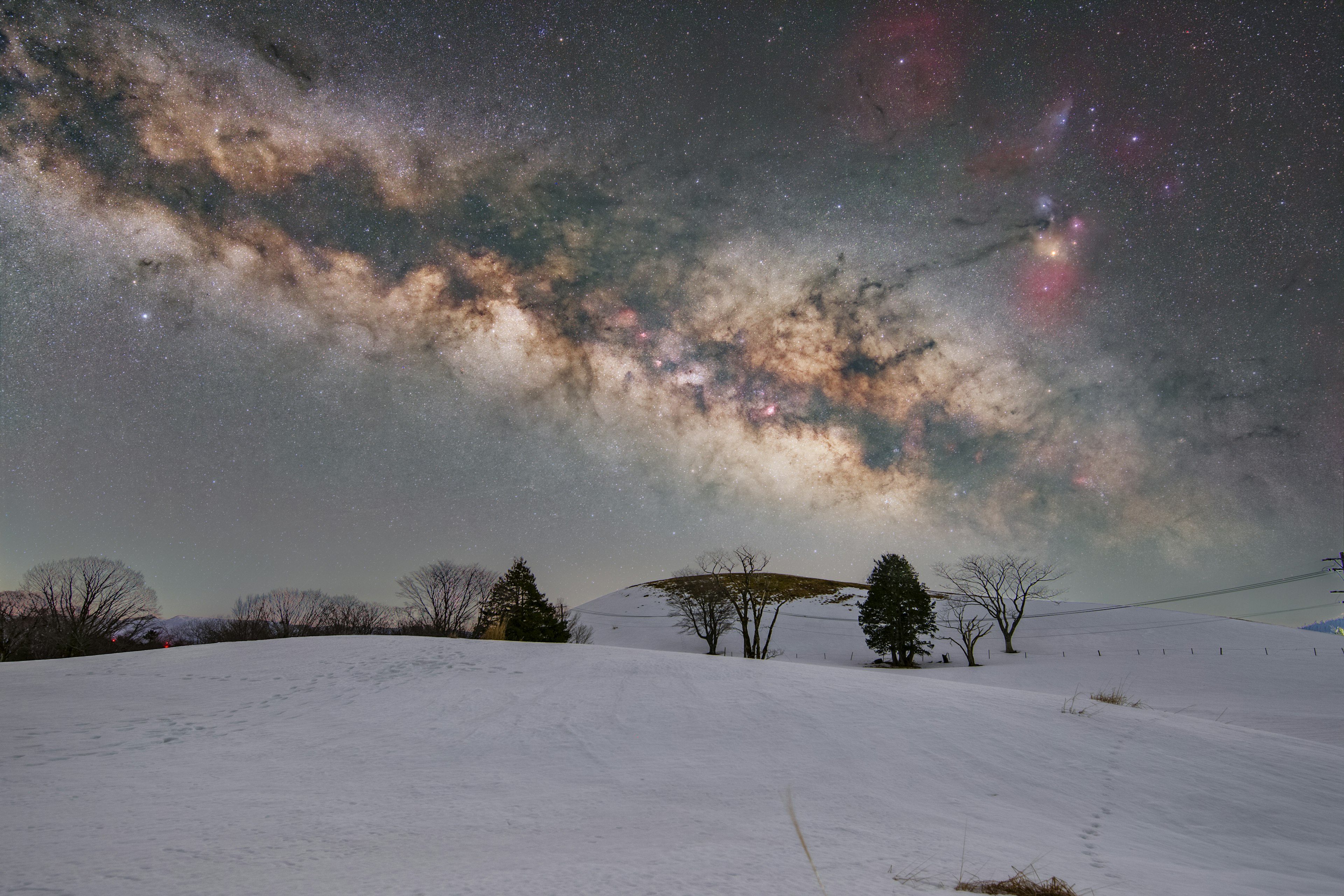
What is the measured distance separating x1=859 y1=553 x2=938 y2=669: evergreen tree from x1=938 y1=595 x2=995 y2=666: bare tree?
2256mm

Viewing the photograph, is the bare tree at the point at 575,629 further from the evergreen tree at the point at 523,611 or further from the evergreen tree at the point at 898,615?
the evergreen tree at the point at 898,615

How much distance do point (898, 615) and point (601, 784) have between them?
4839cm

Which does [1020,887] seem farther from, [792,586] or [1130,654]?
[792,586]

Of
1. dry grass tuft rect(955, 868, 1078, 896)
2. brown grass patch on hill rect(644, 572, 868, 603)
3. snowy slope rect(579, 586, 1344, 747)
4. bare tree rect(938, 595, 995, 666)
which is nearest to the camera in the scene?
dry grass tuft rect(955, 868, 1078, 896)

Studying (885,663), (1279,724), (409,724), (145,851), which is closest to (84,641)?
(409,724)

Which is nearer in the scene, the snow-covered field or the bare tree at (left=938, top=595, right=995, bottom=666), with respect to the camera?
the snow-covered field

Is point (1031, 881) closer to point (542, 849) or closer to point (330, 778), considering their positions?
point (542, 849)

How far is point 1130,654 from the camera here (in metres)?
45.9

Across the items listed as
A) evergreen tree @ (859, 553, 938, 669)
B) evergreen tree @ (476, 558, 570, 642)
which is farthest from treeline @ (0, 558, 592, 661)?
evergreen tree @ (859, 553, 938, 669)

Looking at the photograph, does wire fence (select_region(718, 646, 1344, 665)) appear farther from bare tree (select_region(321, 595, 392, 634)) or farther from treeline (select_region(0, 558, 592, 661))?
bare tree (select_region(321, 595, 392, 634))

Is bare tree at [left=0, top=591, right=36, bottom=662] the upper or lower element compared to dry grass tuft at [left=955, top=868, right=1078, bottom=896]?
lower

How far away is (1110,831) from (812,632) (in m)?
57.3

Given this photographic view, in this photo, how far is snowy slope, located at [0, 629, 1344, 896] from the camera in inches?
184

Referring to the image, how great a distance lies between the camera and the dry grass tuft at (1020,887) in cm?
451
